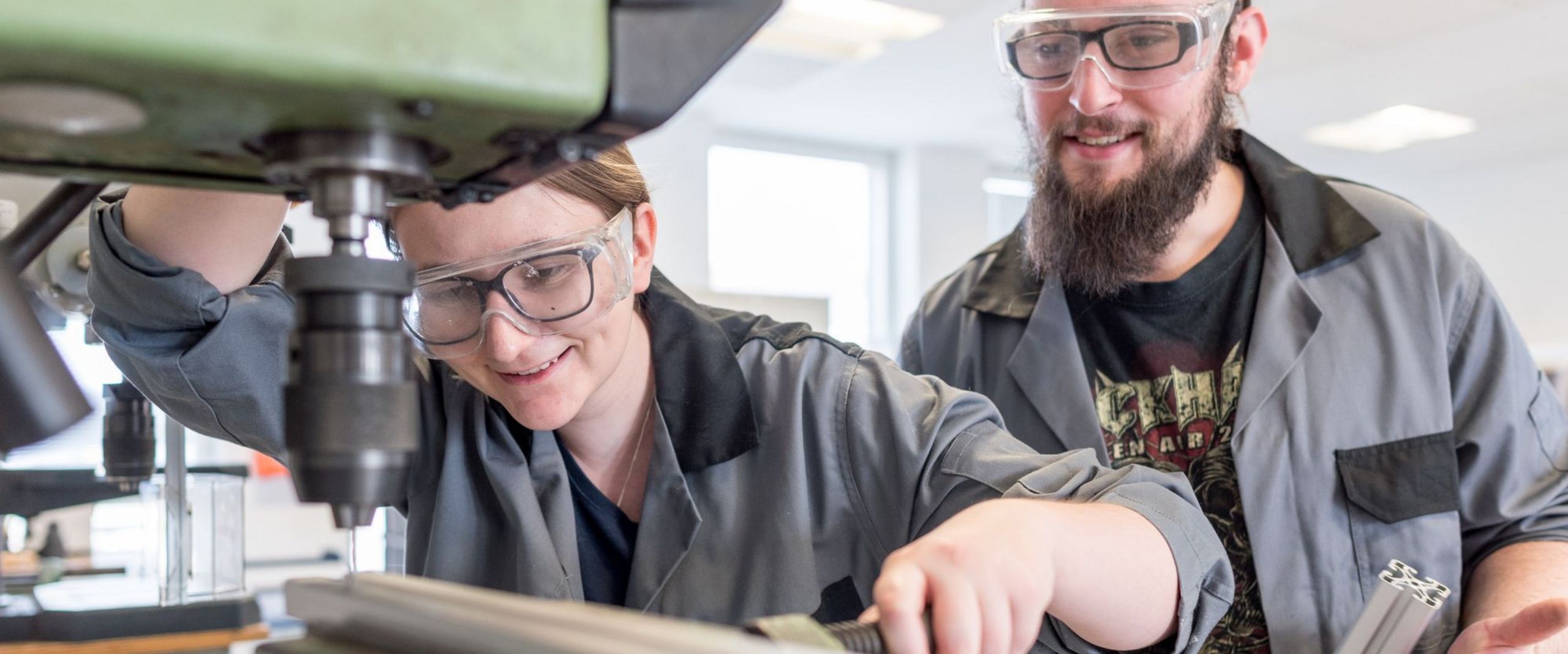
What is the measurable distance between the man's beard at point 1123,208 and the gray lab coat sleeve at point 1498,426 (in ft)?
1.16

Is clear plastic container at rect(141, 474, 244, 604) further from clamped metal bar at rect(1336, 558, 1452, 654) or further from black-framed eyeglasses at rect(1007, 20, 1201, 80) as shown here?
clamped metal bar at rect(1336, 558, 1452, 654)

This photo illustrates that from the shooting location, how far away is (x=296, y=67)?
49 cm

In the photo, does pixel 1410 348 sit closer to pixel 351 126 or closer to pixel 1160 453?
pixel 1160 453

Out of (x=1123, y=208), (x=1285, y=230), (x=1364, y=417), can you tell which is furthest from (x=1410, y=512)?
(x=1123, y=208)

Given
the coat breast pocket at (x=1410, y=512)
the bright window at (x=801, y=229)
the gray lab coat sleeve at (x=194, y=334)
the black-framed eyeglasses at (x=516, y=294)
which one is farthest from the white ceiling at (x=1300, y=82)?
the gray lab coat sleeve at (x=194, y=334)

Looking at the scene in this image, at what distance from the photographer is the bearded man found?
1551mm

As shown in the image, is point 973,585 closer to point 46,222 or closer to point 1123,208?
point 46,222

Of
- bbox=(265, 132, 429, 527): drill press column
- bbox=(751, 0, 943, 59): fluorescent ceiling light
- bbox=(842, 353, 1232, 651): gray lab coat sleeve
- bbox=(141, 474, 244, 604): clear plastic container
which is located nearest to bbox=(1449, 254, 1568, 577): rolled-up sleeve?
bbox=(842, 353, 1232, 651): gray lab coat sleeve

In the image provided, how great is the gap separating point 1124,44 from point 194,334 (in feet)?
3.86

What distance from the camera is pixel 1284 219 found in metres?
1.69

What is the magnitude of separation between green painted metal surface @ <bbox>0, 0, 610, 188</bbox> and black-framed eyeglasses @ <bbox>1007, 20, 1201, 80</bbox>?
1169mm

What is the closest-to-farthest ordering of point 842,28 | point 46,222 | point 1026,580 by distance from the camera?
point 46,222, point 1026,580, point 842,28

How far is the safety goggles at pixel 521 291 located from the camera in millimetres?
1090

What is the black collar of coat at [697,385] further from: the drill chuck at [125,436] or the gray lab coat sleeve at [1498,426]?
the gray lab coat sleeve at [1498,426]
